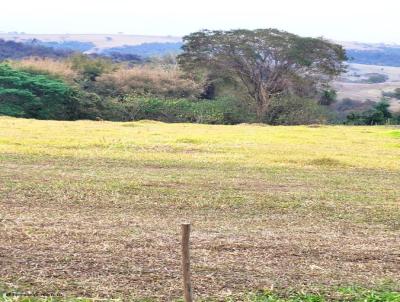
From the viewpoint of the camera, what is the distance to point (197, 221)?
8641mm

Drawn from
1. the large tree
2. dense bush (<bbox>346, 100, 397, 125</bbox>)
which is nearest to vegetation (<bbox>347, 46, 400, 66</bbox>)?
dense bush (<bbox>346, 100, 397, 125</bbox>)

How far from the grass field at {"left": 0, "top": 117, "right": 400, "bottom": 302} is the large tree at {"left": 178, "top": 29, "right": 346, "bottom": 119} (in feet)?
80.4

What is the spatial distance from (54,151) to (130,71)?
30620mm

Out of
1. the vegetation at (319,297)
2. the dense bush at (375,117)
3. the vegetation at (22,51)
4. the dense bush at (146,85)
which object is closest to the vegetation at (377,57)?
the vegetation at (22,51)

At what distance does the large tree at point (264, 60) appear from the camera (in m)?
41.7

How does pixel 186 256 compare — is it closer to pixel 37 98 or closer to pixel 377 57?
pixel 37 98

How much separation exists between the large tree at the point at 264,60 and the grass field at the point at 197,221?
24.5 metres

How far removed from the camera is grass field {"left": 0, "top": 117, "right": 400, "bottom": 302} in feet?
19.1

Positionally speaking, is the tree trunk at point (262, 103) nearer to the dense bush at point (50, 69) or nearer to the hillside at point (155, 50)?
the dense bush at point (50, 69)

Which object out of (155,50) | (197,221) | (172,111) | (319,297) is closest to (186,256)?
(319,297)

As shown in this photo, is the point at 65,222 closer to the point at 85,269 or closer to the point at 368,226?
the point at 85,269

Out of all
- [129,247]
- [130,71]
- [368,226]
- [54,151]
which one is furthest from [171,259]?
[130,71]

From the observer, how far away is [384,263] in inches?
265

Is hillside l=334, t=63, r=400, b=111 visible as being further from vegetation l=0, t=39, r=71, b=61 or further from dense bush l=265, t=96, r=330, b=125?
vegetation l=0, t=39, r=71, b=61
